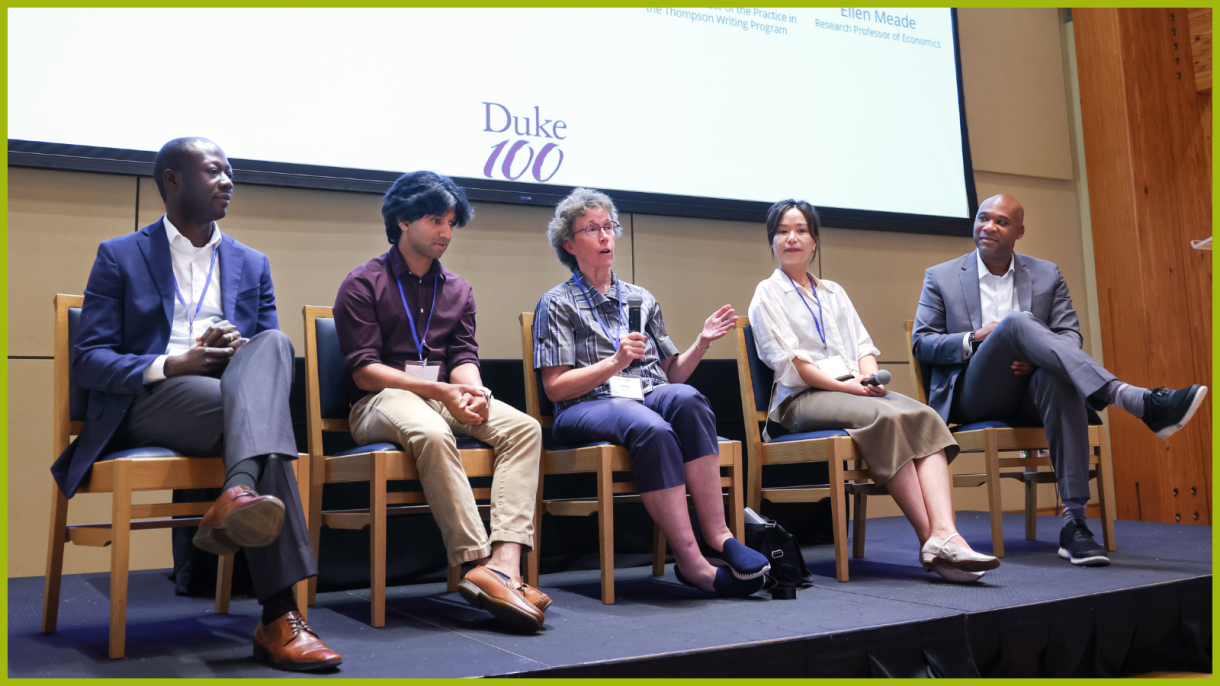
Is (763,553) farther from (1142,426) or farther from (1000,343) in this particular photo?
(1142,426)

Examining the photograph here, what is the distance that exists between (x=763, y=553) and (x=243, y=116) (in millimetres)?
2230

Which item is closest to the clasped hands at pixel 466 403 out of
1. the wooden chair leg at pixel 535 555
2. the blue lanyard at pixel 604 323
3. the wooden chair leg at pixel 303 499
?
the wooden chair leg at pixel 535 555

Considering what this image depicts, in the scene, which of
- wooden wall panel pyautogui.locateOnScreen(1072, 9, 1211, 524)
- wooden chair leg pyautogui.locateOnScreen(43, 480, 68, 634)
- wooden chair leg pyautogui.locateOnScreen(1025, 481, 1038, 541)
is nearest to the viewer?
wooden chair leg pyautogui.locateOnScreen(43, 480, 68, 634)

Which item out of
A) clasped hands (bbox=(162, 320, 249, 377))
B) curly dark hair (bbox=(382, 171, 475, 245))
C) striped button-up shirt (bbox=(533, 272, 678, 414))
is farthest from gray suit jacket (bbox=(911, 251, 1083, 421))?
clasped hands (bbox=(162, 320, 249, 377))

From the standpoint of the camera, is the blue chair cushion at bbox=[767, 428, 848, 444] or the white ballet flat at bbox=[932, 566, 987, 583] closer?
the white ballet flat at bbox=[932, 566, 987, 583]

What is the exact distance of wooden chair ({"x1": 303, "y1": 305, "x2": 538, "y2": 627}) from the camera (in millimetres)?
1996

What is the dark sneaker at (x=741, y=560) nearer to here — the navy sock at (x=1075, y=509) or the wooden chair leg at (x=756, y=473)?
the wooden chair leg at (x=756, y=473)

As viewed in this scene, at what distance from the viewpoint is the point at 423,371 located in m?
2.29

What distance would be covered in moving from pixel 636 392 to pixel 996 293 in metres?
1.45

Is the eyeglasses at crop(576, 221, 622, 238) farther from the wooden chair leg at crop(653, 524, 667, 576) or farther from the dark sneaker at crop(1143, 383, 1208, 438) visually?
the dark sneaker at crop(1143, 383, 1208, 438)

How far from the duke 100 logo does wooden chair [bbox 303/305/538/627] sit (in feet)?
3.80

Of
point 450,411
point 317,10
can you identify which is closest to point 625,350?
point 450,411

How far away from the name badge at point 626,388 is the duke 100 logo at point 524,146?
125 centimetres

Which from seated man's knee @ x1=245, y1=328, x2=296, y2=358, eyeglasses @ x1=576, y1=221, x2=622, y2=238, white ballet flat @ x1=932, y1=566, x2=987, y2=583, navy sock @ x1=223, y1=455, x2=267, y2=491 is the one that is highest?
eyeglasses @ x1=576, y1=221, x2=622, y2=238
